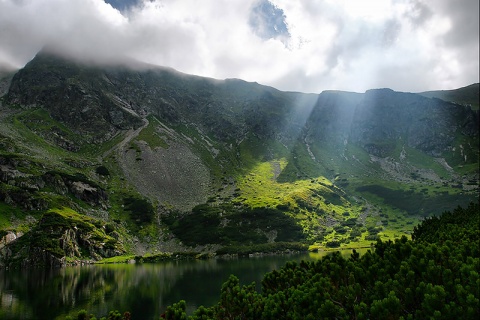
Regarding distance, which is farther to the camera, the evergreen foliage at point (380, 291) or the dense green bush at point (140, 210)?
the dense green bush at point (140, 210)

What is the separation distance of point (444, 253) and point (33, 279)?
106869mm

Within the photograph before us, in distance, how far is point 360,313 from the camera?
51.4 ft

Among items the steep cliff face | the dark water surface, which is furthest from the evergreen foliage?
the steep cliff face

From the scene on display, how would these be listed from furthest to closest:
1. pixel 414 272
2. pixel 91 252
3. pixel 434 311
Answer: pixel 91 252 < pixel 414 272 < pixel 434 311

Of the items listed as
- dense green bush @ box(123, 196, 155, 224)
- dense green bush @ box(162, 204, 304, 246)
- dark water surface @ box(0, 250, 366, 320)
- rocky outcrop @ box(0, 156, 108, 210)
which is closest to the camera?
dark water surface @ box(0, 250, 366, 320)

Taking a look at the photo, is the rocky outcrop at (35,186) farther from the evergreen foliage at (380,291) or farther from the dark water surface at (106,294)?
the evergreen foliage at (380,291)

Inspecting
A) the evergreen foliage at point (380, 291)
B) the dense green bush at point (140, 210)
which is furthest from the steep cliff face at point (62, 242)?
the evergreen foliage at point (380, 291)

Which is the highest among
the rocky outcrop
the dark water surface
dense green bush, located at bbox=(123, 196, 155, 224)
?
the rocky outcrop

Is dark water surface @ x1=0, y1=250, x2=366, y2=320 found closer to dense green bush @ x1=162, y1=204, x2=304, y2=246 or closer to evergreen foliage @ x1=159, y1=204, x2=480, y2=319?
evergreen foliage @ x1=159, y1=204, x2=480, y2=319

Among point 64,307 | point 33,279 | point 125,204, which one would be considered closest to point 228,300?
point 64,307

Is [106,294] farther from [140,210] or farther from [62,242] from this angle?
[140,210]

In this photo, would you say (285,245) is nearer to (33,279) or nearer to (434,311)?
(33,279)

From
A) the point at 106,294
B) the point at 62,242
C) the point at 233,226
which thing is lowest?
the point at 106,294

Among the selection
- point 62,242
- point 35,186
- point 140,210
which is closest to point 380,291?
point 62,242
